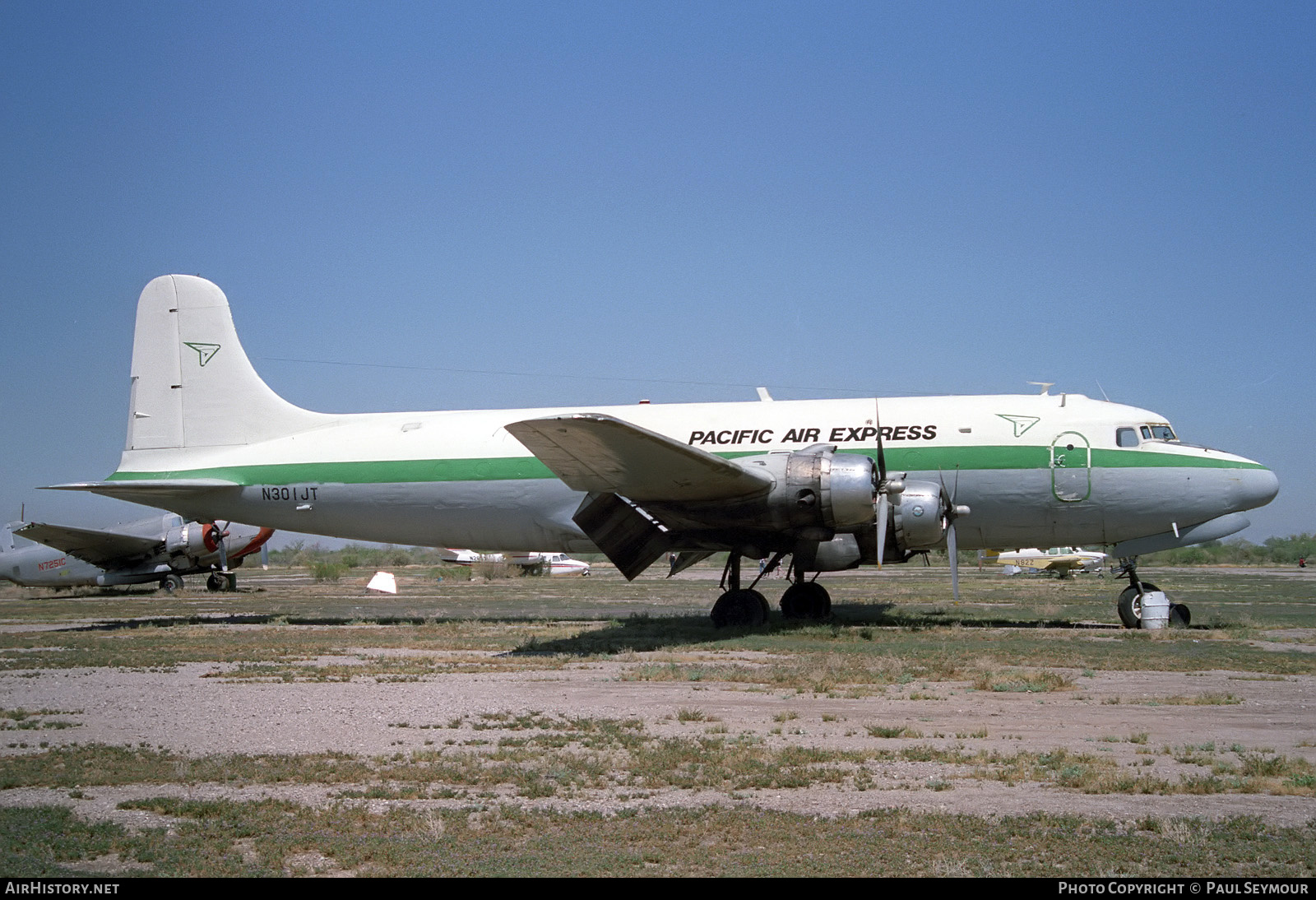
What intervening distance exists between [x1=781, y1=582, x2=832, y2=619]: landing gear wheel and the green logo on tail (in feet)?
41.5

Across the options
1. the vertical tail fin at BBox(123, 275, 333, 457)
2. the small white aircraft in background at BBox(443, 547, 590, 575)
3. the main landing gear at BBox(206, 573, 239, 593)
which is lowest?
the main landing gear at BBox(206, 573, 239, 593)

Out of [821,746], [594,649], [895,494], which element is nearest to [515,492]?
[594,649]

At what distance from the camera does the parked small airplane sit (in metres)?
33.4

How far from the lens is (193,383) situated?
68.1 ft

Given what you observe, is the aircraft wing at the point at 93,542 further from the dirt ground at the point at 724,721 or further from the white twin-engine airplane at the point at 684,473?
the dirt ground at the point at 724,721

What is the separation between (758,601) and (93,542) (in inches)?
1014

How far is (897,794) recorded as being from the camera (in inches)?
257

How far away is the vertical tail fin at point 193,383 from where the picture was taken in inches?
812

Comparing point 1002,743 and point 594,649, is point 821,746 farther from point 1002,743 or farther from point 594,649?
point 594,649

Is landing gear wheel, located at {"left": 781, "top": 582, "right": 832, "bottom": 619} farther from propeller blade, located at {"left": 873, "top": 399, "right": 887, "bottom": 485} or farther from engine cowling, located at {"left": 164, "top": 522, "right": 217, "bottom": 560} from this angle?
engine cowling, located at {"left": 164, "top": 522, "right": 217, "bottom": 560}

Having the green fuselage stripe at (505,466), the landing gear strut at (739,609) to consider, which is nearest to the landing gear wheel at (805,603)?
the landing gear strut at (739,609)

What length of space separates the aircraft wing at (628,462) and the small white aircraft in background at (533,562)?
3217 centimetres

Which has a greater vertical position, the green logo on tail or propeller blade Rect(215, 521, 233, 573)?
the green logo on tail


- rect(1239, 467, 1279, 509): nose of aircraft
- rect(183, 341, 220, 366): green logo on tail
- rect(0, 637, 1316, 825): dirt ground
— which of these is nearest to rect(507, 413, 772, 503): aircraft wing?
rect(0, 637, 1316, 825): dirt ground
